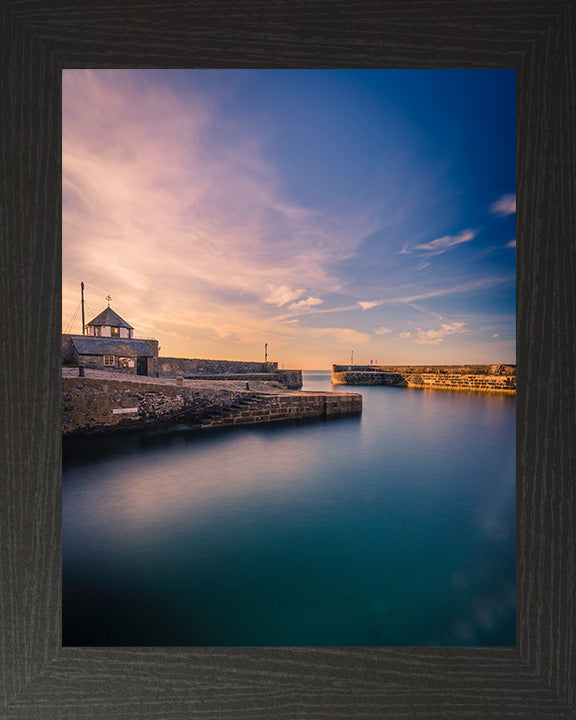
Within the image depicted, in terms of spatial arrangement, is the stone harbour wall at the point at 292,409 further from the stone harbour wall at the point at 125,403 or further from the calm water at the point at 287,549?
the calm water at the point at 287,549

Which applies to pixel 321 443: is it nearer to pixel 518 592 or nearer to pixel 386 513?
pixel 386 513

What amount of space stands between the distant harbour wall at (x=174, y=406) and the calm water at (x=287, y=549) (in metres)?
0.91

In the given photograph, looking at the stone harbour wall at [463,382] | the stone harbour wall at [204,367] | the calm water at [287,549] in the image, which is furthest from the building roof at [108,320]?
the stone harbour wall at [463,382]

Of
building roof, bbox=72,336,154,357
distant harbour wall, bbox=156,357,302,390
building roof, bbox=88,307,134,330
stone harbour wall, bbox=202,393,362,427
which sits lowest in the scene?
stone harbour wall, bbox=202,393,362,427

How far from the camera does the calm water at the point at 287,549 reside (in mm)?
1609

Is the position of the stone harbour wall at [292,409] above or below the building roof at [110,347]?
below

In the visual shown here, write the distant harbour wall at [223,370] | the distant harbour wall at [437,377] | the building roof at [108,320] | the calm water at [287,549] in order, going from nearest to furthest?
the calm water at [287,549] < the distant harbour wall at [437,377] < the building roof at [108,320] < the distant harbour wall at [223,370]

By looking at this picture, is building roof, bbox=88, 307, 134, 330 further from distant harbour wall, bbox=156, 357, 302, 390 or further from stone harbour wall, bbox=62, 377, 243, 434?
stone harbour wall, bbox=62, 377, 243, 434

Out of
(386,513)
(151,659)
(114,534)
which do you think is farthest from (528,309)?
(114,534)

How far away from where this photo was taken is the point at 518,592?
3.23ft

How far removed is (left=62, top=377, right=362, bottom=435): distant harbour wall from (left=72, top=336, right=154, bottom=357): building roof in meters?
5.98

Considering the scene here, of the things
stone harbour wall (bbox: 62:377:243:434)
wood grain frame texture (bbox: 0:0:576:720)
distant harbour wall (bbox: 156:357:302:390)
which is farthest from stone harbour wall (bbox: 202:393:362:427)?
distant harbour wall (bbox: 156:357:302:390)

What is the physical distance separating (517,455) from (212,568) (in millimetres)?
1983

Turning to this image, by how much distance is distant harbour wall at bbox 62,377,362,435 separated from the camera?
568 centimetres
